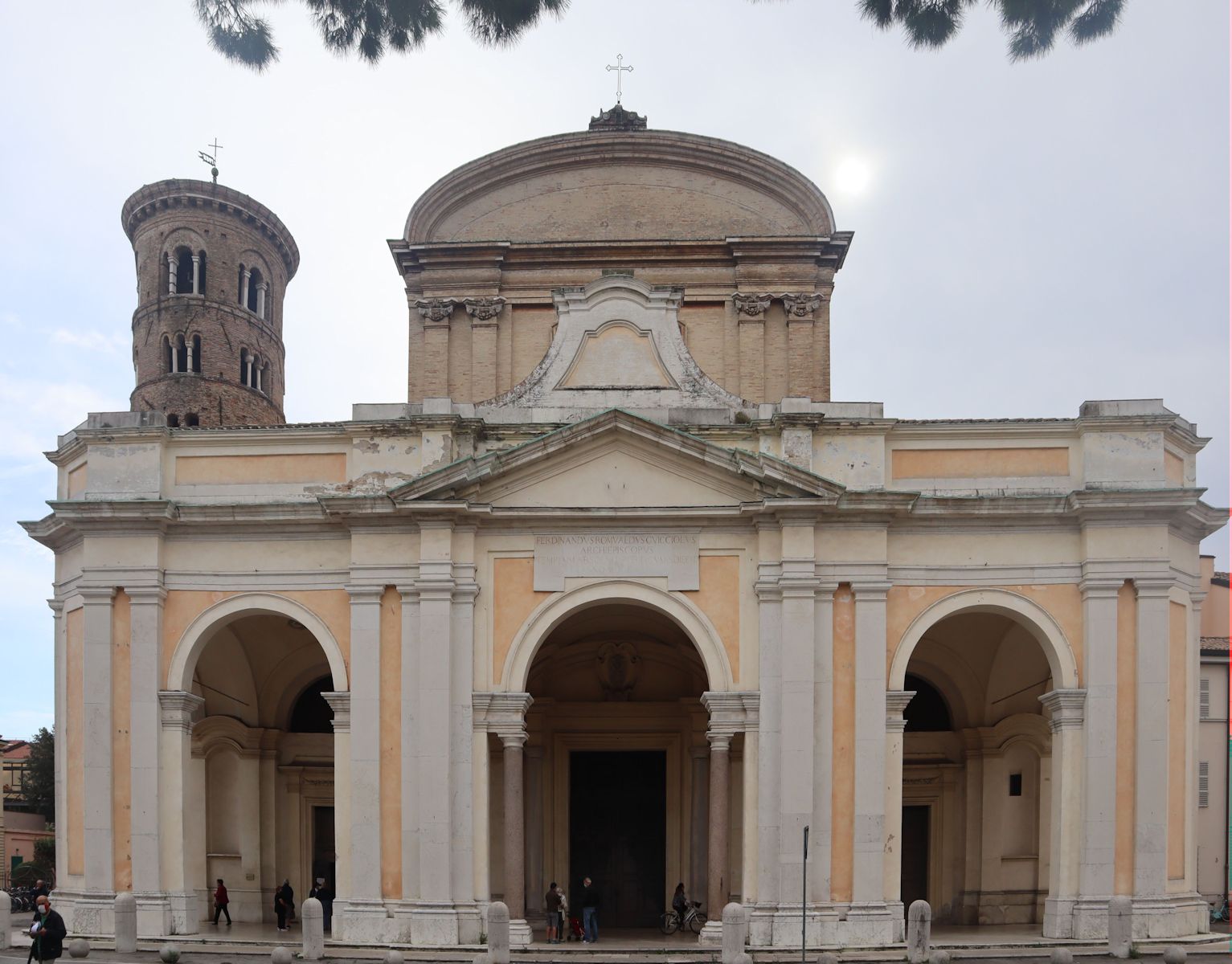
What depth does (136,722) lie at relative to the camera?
20.2m

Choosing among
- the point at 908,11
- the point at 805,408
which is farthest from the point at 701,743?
the point at 908,11

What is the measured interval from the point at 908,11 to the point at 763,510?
11.4 m

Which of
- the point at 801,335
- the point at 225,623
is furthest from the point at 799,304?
the point at 225,623

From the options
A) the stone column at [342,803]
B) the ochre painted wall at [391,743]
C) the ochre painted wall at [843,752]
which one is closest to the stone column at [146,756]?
the stone column at [342,803]

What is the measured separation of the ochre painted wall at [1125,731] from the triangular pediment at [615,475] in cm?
493

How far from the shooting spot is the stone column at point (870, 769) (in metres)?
19.1

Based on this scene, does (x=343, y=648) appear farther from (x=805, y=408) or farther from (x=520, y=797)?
(x=805, y=408)

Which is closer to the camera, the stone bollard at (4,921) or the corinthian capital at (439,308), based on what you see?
the stone bollard at (4,921)

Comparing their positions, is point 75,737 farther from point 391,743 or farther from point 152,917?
point 391,743

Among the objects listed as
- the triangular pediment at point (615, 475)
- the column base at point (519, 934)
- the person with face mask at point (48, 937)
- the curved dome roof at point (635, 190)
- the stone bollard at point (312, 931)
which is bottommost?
the column base at point (519, 934)

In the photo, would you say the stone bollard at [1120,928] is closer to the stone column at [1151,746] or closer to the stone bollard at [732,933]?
the stone column at [1151,746]

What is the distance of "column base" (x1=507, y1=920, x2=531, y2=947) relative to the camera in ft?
61.8

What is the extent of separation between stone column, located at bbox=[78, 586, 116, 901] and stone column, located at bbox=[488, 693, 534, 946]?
20.3 ft

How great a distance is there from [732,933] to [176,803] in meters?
9.13
